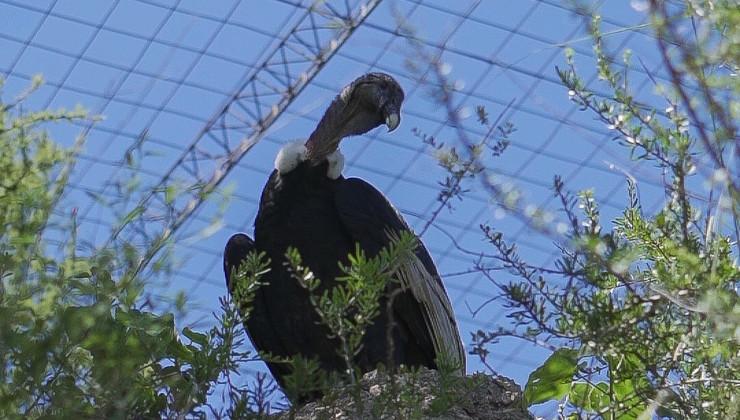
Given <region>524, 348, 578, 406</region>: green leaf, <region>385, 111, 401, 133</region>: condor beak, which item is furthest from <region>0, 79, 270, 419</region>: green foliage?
<region>385, 111, 401, 133</region>: condor beak

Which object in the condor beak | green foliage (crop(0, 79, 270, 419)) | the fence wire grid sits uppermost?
the fence wire grid

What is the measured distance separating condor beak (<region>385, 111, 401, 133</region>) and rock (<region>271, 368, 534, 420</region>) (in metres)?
1.96

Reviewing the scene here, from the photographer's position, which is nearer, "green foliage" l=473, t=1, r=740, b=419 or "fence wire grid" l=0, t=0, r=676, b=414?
"green foliage" l=473, t=1, r=740, b=419

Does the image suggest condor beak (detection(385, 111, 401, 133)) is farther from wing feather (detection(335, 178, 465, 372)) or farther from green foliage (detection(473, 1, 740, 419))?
green foliage (detection(473, 1, 740, 419))

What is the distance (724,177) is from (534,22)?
8.65 m

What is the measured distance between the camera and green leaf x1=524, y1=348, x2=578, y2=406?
12.4 feet

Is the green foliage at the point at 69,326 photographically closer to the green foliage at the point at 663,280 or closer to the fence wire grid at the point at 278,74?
the green foliage at the point at 663,280

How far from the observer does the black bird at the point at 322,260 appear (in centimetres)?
559

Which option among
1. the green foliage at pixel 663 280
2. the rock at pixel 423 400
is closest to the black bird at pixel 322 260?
the rock at pixel 423 400

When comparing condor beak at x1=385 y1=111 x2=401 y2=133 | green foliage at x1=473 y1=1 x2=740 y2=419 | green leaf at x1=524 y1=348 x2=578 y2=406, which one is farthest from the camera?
condor beak at x1=385 y1=111 x2=401 y2=133

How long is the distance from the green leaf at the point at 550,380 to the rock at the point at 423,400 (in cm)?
18

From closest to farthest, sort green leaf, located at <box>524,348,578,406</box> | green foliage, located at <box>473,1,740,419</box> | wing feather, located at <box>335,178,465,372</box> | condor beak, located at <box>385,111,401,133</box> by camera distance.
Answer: green foliage, located at <box>473,1,740,419</box> < green leaf, located at <box>524,348,578,406</box> < wing feather, located at <box>335,178,465,372</box> < condor beak, located at <box>385,111,401,133</box>

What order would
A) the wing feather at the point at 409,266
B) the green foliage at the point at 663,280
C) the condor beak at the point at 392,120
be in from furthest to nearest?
the condor beak at the point at 392,120 < the wing feather at the point at 409,266 < the green foliage at the point at 663,280

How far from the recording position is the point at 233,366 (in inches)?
120
